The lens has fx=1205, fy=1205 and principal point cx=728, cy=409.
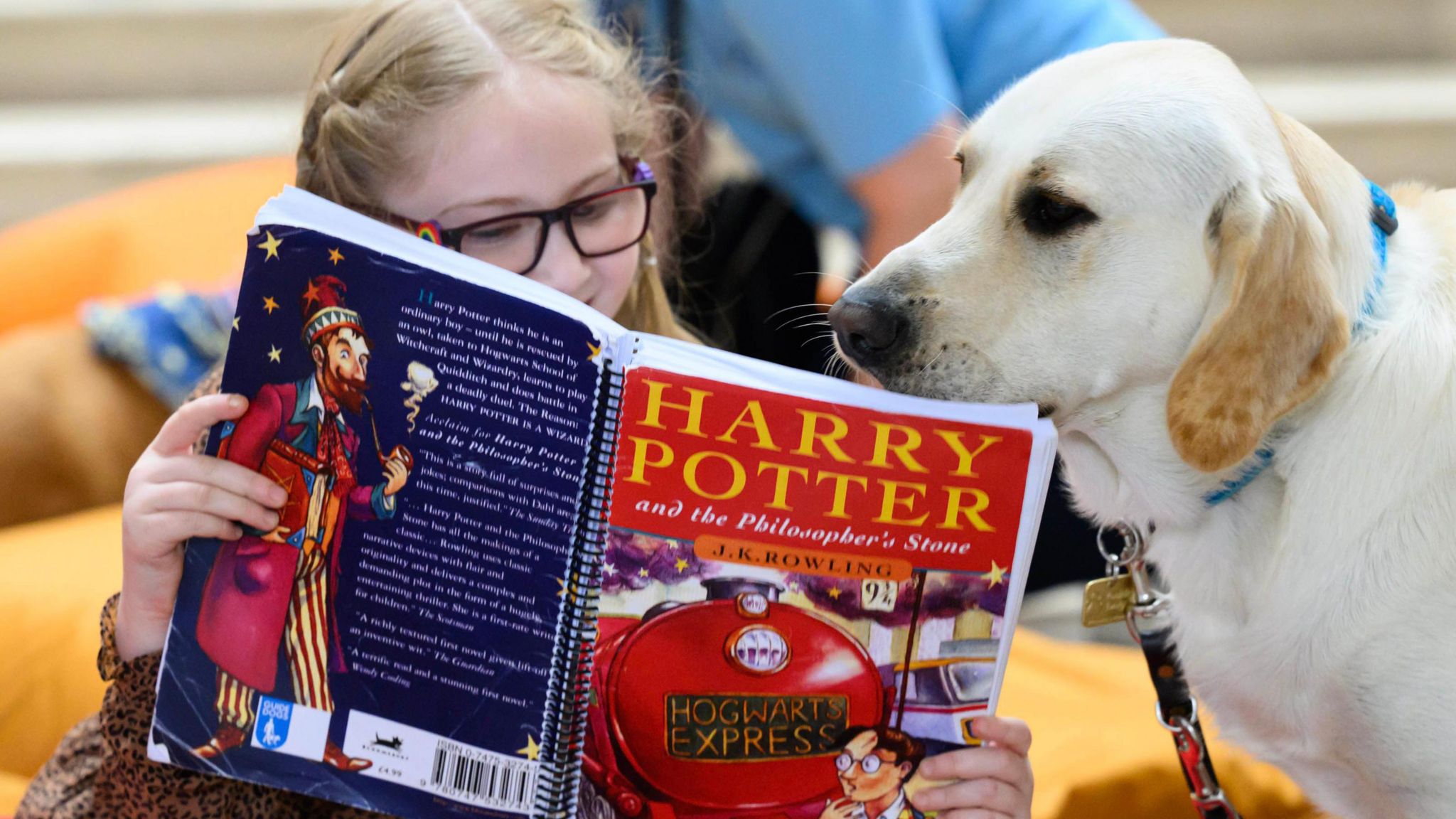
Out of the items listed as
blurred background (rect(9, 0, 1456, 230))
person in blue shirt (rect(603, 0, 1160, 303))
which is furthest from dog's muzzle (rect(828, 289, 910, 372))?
blurred background (rect(9, 0, 1456, 230))

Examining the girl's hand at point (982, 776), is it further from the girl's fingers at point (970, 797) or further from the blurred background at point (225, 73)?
the blurred background at point (225, 73)

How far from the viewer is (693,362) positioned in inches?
29.5

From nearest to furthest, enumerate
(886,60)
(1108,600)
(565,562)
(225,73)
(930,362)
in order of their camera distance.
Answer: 1. (565,562)
2. (930,362)
3. (1108,600)
4. (886,60)
5. (225,73)

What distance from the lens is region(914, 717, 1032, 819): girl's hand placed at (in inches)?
31.6

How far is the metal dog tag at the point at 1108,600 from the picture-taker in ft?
3.31

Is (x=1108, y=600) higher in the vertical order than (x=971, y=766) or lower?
higher

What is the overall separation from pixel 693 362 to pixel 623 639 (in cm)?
19

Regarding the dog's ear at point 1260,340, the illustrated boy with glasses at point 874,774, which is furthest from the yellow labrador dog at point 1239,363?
the illustrated boy with glasses at point 874,774

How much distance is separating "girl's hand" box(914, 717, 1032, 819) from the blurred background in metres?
2.68

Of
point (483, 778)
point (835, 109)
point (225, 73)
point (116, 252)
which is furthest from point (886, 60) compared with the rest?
point (225, 73)

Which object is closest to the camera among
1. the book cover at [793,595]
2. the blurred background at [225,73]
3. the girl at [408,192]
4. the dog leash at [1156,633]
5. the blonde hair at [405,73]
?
the book cover at [793,595]

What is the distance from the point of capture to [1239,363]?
0.85 metres

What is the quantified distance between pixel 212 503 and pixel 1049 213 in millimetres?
659

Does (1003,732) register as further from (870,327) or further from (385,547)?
(385,547)
